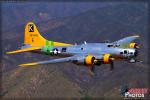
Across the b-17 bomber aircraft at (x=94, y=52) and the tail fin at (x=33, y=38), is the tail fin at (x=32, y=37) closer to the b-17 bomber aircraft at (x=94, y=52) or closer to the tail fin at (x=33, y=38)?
the tail fin at (x=33, y=38)

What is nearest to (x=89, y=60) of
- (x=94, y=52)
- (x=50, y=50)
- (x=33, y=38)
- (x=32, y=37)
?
(x=94, y=52)

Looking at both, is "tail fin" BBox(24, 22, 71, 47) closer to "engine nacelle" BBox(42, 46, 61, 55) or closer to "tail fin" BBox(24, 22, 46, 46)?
"tail fin" BBox(24, 22, 46, 46)

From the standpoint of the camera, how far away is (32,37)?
104m

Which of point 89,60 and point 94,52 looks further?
point 94,52

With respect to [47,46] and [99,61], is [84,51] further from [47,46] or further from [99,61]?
[47,46]

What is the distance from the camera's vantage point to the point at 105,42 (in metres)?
90.9

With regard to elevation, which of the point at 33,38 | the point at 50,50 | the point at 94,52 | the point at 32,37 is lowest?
the point at 94,52

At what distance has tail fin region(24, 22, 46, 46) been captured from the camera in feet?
335

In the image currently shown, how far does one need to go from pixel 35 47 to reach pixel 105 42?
1773cm

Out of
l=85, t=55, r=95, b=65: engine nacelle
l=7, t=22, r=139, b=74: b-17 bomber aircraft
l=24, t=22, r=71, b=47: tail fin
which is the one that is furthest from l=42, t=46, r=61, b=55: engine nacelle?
l=85, t=55, r=95, b=65: engine nacelle

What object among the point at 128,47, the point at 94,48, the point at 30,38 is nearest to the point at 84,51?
the point at 94,48

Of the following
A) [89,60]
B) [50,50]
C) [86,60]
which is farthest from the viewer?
[50,50]

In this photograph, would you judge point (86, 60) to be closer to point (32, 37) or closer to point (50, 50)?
point (50, 50)

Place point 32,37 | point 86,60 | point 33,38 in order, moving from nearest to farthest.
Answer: point 86,60 → point 33,38 → point 32,37
